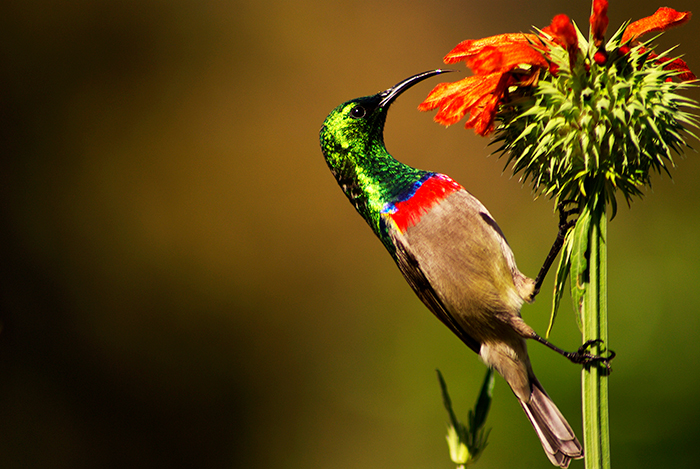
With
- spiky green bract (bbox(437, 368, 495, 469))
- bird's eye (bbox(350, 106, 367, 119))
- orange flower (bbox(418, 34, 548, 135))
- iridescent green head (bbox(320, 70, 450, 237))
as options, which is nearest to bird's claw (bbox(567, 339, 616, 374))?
spiky green bract (bbox(437, 368, 495, 469))

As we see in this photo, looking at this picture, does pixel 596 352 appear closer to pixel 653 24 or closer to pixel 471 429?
pixel 471 429

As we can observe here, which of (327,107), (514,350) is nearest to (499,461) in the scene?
(514,350)

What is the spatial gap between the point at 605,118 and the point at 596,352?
58 cm

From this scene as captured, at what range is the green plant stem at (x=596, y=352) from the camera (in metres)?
1.22

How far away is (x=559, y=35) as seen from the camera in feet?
4.29

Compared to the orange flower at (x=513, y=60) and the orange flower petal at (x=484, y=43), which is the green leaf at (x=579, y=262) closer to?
the orange flower at (x=513, y=60)

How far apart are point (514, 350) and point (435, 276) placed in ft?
1.31

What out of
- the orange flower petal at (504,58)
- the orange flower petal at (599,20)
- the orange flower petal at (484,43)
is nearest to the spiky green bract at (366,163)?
the orange flower petal at (484,43)

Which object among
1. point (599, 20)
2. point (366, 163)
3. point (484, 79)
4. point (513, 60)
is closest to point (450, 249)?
point (366, 163)

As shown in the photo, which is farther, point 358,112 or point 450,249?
point 358,112

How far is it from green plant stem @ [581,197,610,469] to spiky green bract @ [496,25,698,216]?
0.17 metres

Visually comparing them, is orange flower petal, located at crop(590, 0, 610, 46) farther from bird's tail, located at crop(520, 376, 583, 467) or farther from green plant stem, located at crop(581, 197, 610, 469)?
→ bird's tail, located at crop(520, 376, 583, 467)

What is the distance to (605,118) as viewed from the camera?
132 cm

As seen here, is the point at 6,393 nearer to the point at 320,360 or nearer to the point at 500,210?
the point at 320,360
